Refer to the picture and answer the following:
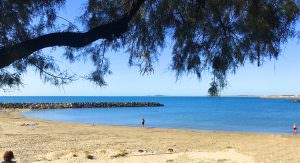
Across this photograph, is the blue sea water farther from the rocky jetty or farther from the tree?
the tree

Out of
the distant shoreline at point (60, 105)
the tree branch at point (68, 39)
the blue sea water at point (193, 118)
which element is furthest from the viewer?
the distant shoreline at point (60, 105)

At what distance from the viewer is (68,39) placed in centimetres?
383

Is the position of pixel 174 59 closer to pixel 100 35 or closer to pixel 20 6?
pixel 100 35

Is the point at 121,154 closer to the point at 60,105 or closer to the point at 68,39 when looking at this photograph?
the point at 68,39

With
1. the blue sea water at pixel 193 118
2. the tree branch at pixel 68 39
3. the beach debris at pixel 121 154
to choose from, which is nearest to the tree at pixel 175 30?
the tree branch at pixel 68 39

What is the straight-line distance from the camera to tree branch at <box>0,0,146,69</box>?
354 centimetres

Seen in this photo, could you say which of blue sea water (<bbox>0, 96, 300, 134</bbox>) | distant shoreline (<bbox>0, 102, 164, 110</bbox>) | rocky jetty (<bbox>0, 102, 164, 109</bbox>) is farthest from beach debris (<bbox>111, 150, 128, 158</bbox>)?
distant shoreline (<bbox>0, 102, 164, 110</bbox>)

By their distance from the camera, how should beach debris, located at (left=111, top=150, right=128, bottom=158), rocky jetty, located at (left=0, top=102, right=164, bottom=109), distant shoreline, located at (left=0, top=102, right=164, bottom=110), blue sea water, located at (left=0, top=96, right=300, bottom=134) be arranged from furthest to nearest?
distant shoreline, located at (left=0, top=102, right=164, bottom=110), rocky jetty, located at (left=0, top=102, right=164, bottom=109), blue sea water, located at (left=0, top=96, right=300, bottom=134), beach debris, located at (left=111, top=150, right=128, bottom=158)

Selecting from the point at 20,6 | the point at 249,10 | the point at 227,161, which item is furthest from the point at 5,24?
the point at 227,161

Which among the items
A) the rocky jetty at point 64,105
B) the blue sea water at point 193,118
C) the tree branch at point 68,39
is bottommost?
the blue sea water at point 193,118

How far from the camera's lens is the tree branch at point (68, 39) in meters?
3.54

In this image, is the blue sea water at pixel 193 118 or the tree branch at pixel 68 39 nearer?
the tree branch at pixel 68 39

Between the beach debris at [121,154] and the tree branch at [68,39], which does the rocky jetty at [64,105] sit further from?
the tree branch at [68,39]

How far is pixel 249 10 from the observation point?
3922 millimetres
